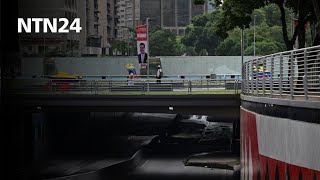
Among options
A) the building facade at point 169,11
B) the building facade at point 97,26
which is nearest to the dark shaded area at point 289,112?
the building facade at point 169,11

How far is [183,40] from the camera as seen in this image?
296 ft

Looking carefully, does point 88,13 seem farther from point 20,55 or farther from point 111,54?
point 20,55

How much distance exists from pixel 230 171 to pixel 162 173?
4.65m

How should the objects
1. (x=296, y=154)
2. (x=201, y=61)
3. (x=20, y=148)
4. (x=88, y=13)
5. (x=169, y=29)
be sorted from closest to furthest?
(x=296, y=154)
(x=20, y=148)
(x=201, y=61)
(x=88, y=13)
(x=169, y=29)

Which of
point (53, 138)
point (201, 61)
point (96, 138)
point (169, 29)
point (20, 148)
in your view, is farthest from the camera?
point (169, 29)

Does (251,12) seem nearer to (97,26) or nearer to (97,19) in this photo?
(97,19)

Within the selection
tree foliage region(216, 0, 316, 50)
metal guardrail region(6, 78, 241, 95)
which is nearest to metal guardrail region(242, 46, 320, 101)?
tree foliage region(216, 0, 316, 50)

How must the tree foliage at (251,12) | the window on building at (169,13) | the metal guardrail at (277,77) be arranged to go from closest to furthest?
the metal guardrail at (277,77)
the tree foliage at (251,12)
the window on building at (169,13)

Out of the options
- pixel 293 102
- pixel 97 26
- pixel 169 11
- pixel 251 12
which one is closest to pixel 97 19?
pixel 97 26

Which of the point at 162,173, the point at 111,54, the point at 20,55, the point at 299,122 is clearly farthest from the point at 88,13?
the point at 299,122

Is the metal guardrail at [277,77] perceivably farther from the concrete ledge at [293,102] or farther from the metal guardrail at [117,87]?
the metal guardrail at [117,87]

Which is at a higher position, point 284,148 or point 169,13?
point 169,13

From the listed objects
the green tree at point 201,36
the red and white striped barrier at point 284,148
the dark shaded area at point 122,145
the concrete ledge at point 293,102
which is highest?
the green tree at point 201,36

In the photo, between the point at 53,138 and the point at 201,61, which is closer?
the point at 53,138
